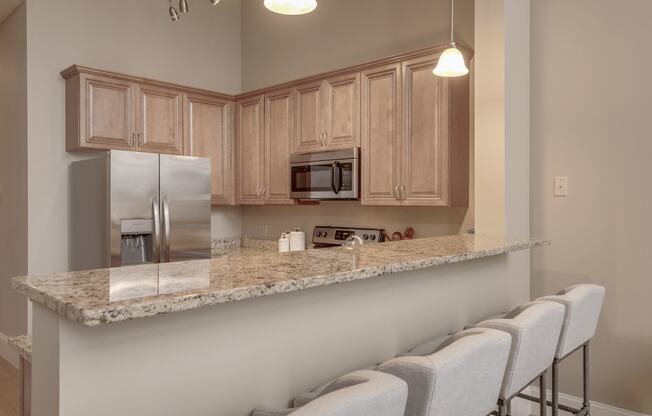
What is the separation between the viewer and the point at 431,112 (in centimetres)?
315

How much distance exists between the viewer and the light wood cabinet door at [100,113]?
363 centimetres

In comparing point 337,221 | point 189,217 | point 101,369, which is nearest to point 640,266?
point 337,221

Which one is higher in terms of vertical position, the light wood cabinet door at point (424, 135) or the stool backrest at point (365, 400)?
the light wood cabinet door at point (424, 135)

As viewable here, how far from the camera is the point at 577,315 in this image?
1860 mm

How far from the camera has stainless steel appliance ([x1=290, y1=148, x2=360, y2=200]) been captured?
3540mm

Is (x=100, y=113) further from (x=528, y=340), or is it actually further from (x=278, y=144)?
(x=528, y=340)

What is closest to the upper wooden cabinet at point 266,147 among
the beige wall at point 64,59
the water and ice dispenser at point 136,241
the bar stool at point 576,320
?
the beige wall at point 64,59

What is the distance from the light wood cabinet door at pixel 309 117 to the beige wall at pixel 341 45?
0.47m

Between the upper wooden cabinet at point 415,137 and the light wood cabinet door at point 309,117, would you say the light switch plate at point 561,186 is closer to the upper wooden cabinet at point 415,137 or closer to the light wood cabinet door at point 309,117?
the upper wooden cabinet at point 415,137

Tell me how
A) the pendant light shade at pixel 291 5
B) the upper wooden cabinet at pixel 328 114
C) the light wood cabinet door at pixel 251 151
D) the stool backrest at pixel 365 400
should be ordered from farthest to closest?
the light wood cabinet door at pixel 251 151, the upper wooden cabinet at pixel 328 114, the pendant light shade at pixel 291 5, the stool backrest at pixel 365 400

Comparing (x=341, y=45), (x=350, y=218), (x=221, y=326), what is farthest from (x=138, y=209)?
(x=221, y=326)

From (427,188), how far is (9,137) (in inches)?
136

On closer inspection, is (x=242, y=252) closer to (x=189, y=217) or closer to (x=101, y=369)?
(x=189, y=217)

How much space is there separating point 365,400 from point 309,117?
3180 mm
